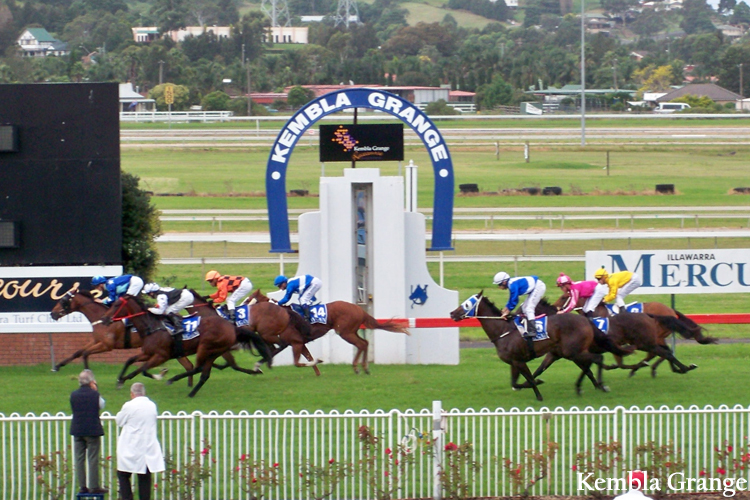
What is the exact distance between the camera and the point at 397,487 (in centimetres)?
708

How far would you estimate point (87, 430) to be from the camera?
6926 millimetres

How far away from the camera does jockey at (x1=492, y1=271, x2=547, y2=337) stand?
9.98 metres

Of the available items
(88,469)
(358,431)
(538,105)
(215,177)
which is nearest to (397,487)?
(358,431)

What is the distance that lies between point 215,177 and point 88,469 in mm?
32371

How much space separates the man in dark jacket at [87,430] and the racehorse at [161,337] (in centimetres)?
325

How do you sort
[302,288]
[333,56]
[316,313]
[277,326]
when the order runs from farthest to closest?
[333,56], [316,313], [302,288], [277,326]

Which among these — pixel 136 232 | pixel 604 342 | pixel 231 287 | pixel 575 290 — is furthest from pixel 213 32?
pixel 604 342

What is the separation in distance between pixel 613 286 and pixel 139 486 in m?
6.05

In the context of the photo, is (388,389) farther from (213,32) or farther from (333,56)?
(213,32)

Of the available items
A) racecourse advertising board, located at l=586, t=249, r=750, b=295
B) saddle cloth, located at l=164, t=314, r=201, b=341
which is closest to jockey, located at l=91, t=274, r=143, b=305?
saddle cloth, located at l=164, t=314, r=201, b=341

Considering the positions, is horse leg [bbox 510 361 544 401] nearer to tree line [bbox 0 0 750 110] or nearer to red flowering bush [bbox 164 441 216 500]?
red flowering bush [bbox 164 441 216 500]

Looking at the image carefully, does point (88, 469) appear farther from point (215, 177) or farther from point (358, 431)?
point (215, 177)

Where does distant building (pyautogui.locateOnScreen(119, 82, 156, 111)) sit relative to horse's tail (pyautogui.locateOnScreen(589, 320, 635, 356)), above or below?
above

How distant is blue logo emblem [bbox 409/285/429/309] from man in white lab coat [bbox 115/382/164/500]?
6.38 meters
